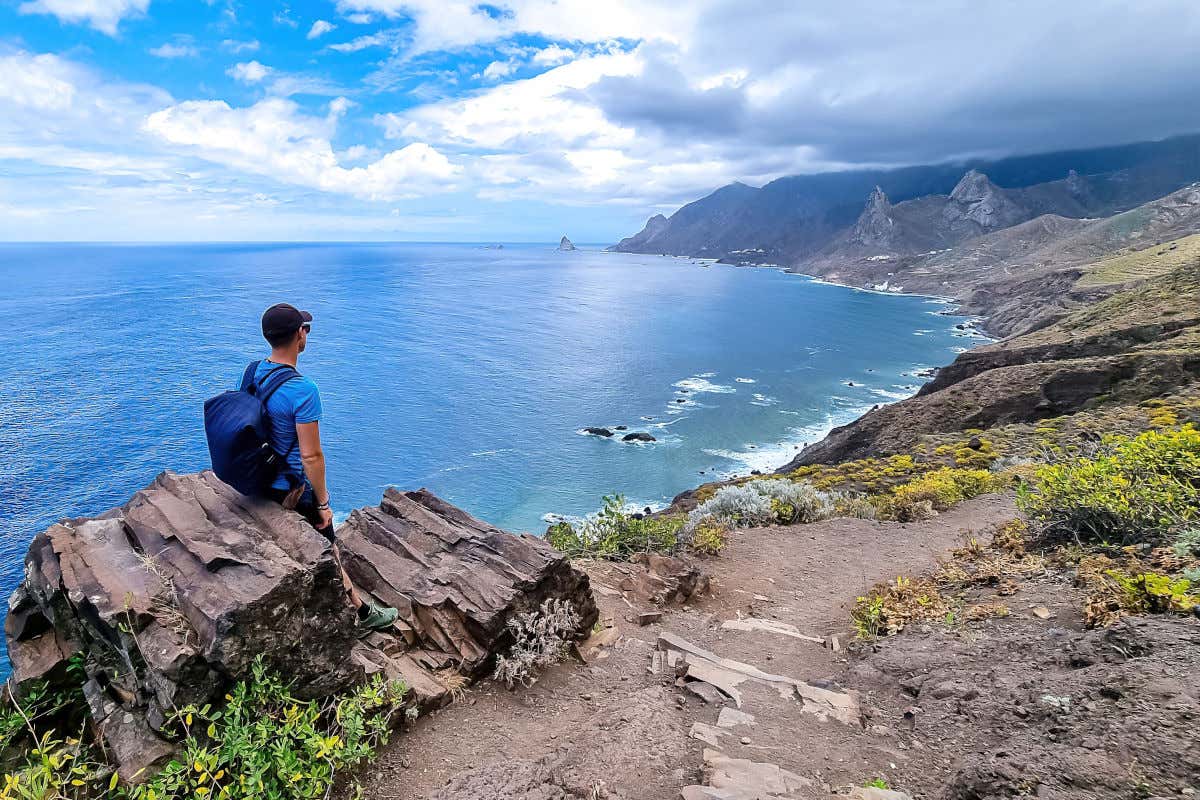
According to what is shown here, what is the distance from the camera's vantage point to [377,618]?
6.89m

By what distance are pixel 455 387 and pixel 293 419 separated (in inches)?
2229

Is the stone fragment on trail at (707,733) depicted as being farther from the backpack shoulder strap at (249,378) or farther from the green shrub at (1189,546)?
the green shrub at (1189,546)

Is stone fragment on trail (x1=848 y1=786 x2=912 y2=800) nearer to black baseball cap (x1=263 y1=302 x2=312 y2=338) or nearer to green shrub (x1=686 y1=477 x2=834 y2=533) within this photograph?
black baseball cap (x1=263 y1=302 x2=312 y2=338)

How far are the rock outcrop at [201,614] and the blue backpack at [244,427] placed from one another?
63 centimetres

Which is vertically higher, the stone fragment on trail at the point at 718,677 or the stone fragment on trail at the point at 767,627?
the stone fragment on trail at the point at 718,677

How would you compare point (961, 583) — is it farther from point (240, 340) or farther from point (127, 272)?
point (127, 272)

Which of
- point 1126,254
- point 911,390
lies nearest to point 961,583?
point 911,390

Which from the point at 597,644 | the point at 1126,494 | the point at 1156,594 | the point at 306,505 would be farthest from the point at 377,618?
the point at 1126,494

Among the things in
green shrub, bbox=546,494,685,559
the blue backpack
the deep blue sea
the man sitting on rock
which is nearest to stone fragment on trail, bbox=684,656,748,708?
the man sitting on rock

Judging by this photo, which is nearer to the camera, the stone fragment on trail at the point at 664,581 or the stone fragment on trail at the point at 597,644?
the stone fragment on trail at the point at 597,644

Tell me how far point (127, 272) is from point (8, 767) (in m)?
203

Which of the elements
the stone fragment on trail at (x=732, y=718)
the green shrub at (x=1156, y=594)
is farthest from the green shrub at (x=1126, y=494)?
the stone fragment on trail at (x=732, y=718)

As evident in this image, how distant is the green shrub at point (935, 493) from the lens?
53.3 feet

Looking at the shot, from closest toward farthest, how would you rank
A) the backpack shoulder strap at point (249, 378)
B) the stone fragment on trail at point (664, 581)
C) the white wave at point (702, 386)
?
the backpack shoulder strap at point (249, 378) < the stone fragment on trail at point (664, 581) < the white wave at point (702, 386)
